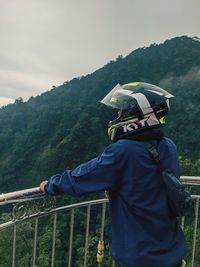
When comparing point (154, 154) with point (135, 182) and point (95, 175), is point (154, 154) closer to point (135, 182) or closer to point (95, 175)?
point (135, 182)

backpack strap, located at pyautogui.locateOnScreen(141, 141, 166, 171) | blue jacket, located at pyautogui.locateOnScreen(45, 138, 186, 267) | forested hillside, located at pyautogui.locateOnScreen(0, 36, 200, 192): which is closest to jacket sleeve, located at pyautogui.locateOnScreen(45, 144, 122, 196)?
blue jacket, located at pyautogui.locateOnScreen(45, 138, 186, 267)

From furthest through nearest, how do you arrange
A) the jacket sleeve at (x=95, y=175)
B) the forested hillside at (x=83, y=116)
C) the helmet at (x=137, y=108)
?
1. the forested hillside at (x=83, y=116)
2. the helmet at (x=137, y=108)
3. the jacket sleeve at (x=95, y=175)

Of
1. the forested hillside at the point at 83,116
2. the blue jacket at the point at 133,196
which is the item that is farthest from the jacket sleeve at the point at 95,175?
the forested hillside at the point at 83,116

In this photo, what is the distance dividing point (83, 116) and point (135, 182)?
4221cm

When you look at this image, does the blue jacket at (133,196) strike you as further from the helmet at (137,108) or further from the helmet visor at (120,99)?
the helmet visor at (120,99)

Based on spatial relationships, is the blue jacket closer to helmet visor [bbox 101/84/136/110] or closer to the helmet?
the helmet

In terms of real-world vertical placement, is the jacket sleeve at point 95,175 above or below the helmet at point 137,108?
below

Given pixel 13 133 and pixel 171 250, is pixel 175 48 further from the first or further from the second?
pixel 171 250

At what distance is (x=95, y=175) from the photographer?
6.47 ft

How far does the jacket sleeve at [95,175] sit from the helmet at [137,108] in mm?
162

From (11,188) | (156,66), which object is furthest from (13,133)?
(156,66)

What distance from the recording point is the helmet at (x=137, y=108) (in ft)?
6.70

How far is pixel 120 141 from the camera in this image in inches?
78.2

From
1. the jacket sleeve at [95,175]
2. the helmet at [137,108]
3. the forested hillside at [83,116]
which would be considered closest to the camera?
the jacket sleeve at [95,175]
